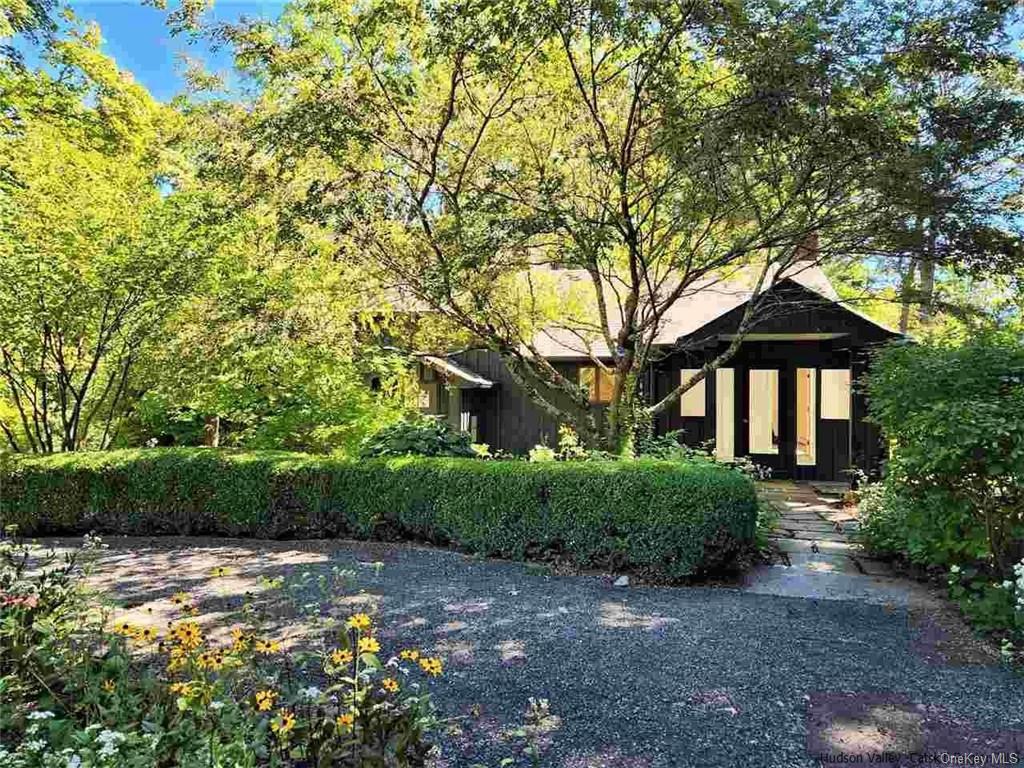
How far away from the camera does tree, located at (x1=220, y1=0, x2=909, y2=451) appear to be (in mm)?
5398

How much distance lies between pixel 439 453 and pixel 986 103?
6126 mm

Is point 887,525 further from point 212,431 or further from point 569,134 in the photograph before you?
point 212,431

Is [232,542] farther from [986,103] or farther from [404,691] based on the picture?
[986,103]

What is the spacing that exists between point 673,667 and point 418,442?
4.27 m

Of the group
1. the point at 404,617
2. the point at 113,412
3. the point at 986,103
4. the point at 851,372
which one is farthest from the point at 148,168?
the point at 851,372

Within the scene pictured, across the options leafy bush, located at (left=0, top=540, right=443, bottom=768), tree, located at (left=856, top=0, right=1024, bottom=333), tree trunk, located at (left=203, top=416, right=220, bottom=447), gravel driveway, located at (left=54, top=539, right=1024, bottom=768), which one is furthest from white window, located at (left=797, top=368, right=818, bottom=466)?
leafy bush, located at (left=0, top=540, right=443, bottom=768)

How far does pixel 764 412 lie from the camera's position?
1125 cm

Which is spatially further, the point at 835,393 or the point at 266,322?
the point at 835,393

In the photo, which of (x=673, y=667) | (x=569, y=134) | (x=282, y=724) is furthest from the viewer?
(x=569, y=134)

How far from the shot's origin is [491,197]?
257 inches

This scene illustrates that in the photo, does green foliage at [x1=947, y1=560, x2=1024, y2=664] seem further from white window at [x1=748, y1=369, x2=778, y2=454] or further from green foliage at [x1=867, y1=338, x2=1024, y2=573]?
white window at [x1=748, y1=369, x2=778, y2=454]

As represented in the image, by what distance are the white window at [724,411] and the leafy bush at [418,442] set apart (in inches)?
228

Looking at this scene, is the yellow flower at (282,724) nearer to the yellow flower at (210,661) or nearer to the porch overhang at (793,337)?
the yellow flower at (210,661)

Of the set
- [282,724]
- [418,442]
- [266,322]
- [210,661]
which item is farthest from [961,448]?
[266,322]
